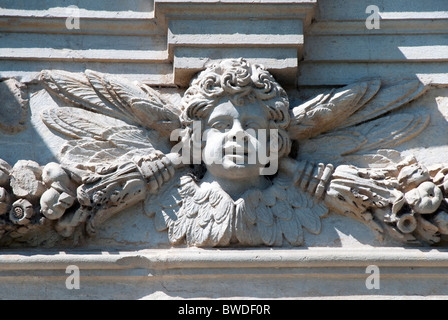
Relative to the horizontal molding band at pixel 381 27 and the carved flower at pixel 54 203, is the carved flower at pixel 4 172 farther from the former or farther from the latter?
the horizontal molding band at pixel 381 27

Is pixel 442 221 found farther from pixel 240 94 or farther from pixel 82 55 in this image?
pixel 82 55

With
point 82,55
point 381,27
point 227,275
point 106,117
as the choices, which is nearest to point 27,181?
point 106,117

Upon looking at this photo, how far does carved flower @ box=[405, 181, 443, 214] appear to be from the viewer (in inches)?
212

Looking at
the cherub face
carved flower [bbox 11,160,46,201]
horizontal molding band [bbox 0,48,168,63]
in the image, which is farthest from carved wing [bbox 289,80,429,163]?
carved flower [bbox 11,160,46,201]

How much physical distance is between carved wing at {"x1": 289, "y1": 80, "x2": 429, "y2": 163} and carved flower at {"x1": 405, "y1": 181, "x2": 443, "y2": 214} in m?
0.36

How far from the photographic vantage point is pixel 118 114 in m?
5.72

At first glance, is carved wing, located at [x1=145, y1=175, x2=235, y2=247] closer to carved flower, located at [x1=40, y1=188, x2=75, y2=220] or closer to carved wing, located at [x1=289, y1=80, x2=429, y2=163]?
carved flower, located at [x1=40, y1=188, x2=75, y2=220]

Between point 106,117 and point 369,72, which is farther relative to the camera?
point 369,72

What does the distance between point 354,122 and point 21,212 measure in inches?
71.7

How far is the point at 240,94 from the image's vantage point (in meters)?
5.55

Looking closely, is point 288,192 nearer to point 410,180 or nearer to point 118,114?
point 410,180

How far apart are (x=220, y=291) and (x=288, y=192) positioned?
0.64 meters
